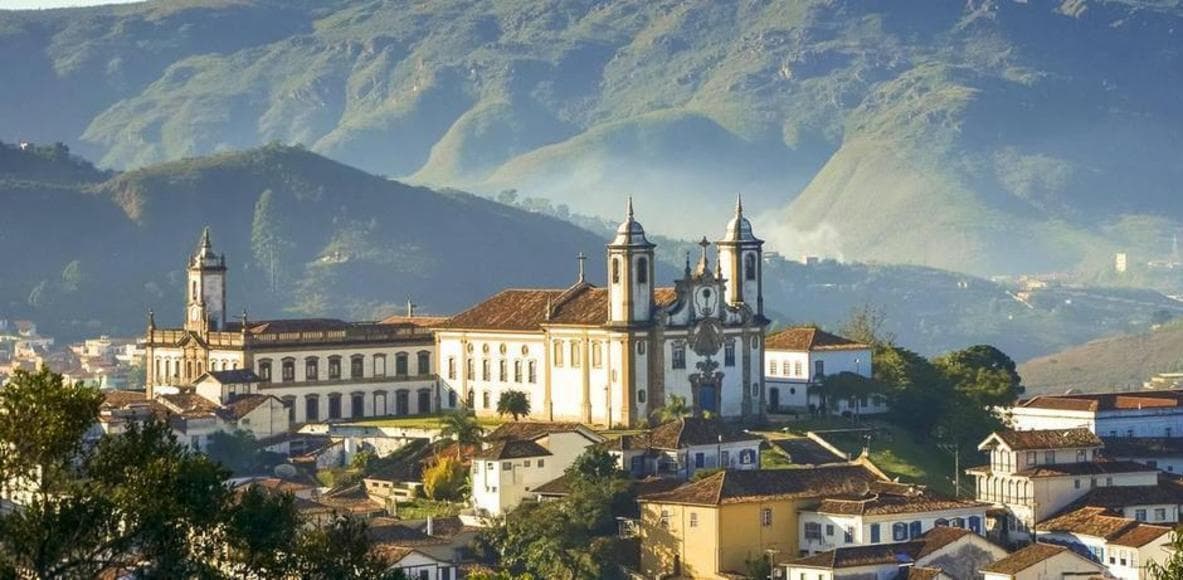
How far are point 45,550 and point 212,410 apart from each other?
5003cm

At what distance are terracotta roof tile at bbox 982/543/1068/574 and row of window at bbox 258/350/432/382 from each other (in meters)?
30.6

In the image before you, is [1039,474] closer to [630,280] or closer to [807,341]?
[630,280]

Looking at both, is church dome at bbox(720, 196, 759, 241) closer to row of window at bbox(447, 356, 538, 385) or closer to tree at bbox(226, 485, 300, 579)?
row of window at bbox(447, 356, 538, 385)

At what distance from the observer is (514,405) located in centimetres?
9150

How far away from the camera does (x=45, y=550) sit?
40.9 m

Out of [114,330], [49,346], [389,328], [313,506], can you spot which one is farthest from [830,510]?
[114,330]

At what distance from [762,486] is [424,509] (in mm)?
10300

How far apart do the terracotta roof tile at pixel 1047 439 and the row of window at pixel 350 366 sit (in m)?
23.3

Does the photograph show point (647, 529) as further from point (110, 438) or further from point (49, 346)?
point (49, 346)

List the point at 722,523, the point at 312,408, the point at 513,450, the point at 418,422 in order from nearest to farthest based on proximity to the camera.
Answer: the point at 722,523 → the point at 513,450 → the point at 418,422 → the point at 312,408

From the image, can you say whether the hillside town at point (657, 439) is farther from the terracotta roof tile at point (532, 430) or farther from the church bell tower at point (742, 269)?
the terracotta roof tile at point (532, 430)

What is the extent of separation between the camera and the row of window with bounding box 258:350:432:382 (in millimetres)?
95312

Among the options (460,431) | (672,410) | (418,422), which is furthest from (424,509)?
(418,422)

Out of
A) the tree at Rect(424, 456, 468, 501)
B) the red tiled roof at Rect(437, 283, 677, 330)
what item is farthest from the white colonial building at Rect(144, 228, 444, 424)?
the tree at Rect(424, 456, 468, 501)
